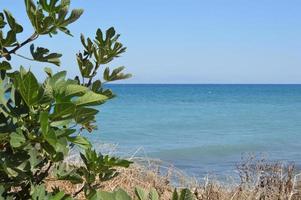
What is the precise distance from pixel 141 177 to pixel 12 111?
5.20 meters

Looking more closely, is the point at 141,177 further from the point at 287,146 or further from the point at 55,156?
the point at 287,146

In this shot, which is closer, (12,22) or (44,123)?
(44,123)

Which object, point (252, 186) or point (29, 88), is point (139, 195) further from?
point (252, 186)

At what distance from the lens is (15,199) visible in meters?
1.50

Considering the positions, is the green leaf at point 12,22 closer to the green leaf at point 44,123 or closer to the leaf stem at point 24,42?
the leaf stem at point 24,42

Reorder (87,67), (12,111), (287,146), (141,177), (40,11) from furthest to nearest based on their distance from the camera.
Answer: (287,146)
(141,177)
(87,67)
(40,11)
(12,111)

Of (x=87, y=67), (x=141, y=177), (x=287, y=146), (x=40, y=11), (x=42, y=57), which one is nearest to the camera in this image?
(x=40, y=11)

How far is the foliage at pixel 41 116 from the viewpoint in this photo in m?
1.25

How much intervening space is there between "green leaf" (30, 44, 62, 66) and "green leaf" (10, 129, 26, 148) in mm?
336

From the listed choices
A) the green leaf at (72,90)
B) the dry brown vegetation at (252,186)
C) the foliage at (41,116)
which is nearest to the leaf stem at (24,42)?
the foliage at (41,116)

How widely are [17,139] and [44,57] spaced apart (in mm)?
377

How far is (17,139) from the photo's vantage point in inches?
50.0

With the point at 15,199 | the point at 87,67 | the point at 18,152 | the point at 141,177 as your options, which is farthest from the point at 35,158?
the point at 141,177

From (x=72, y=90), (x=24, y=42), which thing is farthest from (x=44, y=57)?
(x=72, y=90)
